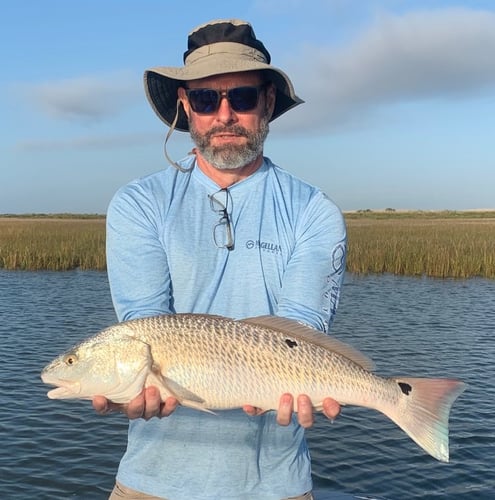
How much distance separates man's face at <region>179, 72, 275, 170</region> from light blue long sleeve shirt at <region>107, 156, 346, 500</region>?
0.17m

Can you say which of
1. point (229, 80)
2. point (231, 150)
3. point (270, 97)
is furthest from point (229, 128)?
point (270, 97)

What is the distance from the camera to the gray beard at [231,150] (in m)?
3.53

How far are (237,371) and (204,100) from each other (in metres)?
1.50

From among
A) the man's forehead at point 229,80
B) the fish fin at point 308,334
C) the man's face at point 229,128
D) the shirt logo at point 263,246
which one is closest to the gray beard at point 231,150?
the man's face at point 229,128

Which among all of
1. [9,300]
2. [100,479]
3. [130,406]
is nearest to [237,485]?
[130,406]

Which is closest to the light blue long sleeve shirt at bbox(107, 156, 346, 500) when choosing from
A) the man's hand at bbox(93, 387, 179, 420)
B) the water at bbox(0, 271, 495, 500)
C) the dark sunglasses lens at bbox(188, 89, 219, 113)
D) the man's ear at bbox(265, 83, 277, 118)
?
the man's hand at bbox(93, 387, 179, 420)

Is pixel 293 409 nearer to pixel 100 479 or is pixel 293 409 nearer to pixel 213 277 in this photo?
pixel 213 277

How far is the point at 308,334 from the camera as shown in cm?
320

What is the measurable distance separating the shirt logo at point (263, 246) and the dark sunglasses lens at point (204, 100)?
791 mm

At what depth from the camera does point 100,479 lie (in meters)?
8.52

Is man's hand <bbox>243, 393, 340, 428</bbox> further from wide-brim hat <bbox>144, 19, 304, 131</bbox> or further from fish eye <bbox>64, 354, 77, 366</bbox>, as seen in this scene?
wide-brim hat <bbox>144, 19, 304, 131</bbox>

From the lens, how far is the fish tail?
3.21m

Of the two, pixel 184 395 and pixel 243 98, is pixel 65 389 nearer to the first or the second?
pixel 184 395

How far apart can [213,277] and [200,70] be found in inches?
45.2
